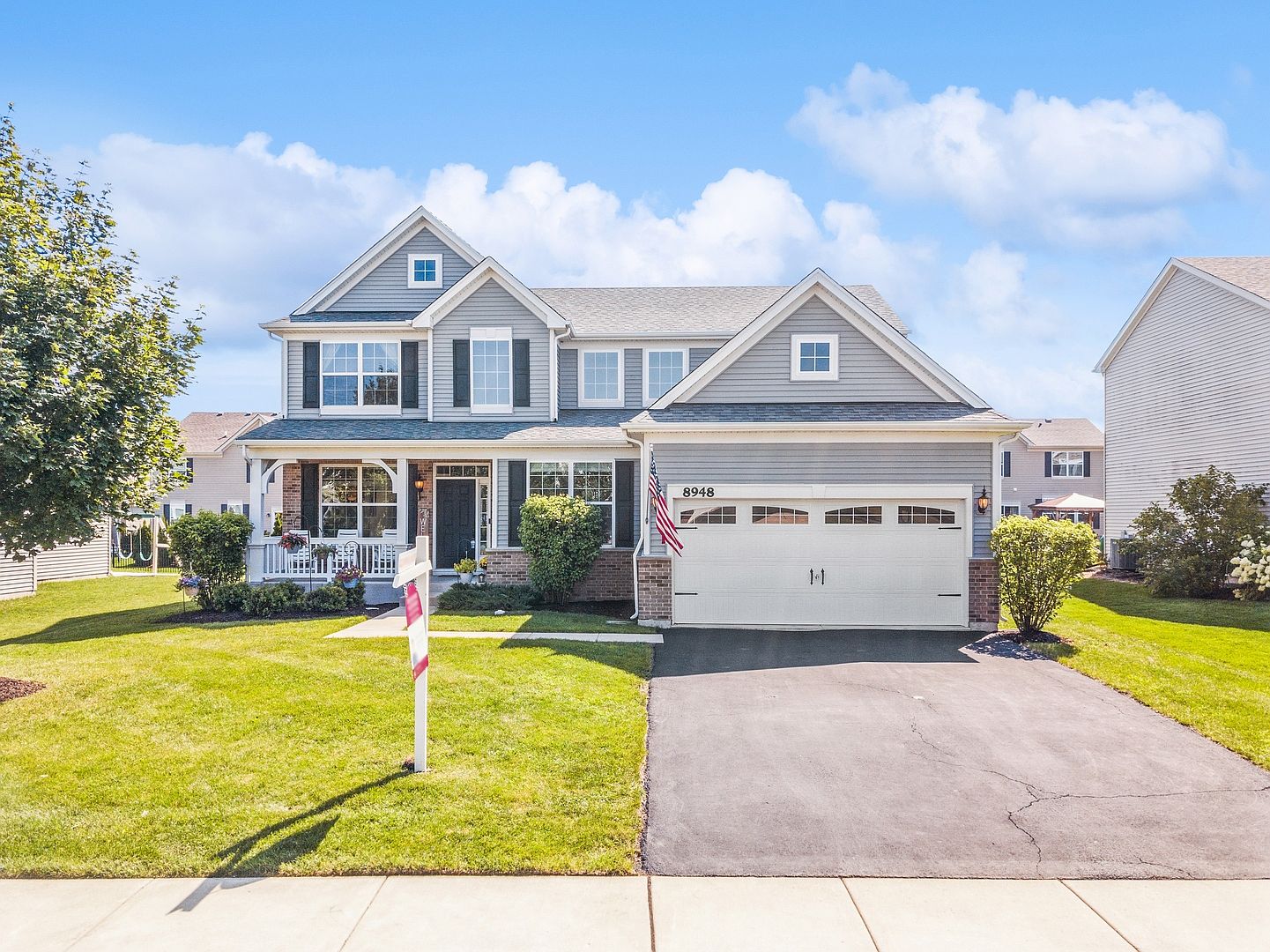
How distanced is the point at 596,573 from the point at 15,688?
33.3ft

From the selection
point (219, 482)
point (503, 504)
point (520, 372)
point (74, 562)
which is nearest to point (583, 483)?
point (503, 504)

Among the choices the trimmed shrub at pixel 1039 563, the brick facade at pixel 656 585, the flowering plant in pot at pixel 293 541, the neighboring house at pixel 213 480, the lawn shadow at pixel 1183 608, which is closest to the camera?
the trimmed shrub at pixel 1039 563

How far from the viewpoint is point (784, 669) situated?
10.6 meters

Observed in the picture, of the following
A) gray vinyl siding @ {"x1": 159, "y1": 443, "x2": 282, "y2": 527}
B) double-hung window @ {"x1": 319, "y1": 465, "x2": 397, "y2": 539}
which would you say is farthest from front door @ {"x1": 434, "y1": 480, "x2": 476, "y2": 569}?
gray vinyl siding @ {"x1": 159, "y1": 443, "x2": 282, "y2": 527}

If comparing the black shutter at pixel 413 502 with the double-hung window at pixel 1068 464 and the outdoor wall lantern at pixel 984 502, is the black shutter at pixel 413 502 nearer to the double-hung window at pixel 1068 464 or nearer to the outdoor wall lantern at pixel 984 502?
the outdoor wall lantern at pixel 984 502

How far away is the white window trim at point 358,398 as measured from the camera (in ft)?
60.2

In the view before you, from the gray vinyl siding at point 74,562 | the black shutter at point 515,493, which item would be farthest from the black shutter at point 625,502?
the gray vinyl siding at point 74,562

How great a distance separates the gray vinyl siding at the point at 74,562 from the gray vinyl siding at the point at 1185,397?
99.1 feet

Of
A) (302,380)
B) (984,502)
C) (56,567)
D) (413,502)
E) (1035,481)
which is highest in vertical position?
(302,380)

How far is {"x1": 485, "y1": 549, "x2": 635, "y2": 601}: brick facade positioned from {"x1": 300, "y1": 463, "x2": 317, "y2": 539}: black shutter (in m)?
4.68

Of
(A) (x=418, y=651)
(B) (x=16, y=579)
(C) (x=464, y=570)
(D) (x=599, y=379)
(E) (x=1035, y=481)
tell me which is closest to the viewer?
(A) (x=418, y=651)

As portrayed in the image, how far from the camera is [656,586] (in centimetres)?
1357

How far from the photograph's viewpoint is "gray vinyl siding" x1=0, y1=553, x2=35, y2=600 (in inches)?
751

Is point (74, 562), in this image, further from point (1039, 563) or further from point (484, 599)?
point (1039, 563)
